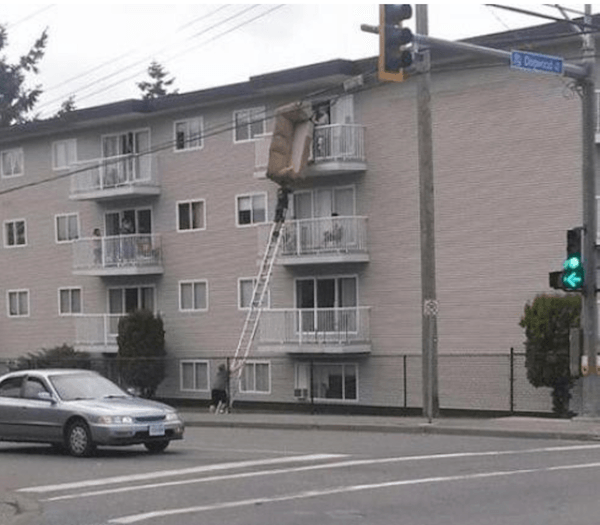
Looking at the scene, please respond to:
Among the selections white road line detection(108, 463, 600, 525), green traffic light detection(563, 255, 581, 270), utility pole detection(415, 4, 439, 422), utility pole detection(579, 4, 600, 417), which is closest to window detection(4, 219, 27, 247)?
utility pole detection(415, 4, 439, 422)

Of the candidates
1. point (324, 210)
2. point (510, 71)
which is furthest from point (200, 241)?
point (510, 71)

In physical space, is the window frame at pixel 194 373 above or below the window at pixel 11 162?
below

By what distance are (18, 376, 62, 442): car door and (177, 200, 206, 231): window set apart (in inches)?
786

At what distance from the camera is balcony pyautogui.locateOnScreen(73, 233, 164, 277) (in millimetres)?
41594

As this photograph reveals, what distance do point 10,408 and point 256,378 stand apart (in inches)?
743

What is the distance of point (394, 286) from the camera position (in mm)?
35500

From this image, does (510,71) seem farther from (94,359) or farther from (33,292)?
(33,292)

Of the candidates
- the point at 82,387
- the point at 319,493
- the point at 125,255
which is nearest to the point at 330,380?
the point at 125,255

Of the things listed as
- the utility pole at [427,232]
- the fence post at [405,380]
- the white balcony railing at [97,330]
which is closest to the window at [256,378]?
the white balcony railing at [97,330]

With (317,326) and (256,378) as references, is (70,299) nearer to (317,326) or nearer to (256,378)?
(256,378)

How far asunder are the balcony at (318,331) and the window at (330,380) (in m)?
0.96

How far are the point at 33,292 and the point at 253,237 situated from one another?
11.7 meters

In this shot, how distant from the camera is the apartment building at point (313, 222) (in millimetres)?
32594

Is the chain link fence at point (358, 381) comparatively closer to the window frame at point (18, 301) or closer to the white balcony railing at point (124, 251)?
the white balcony railing at point (124, 251)
